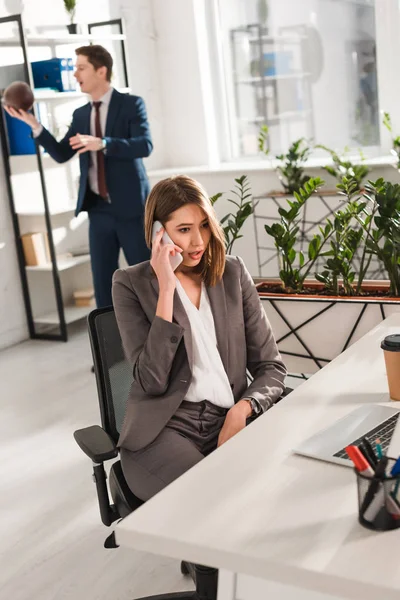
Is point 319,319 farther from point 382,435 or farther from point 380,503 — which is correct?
point 380,503

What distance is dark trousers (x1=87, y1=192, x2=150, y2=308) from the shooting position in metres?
4.58

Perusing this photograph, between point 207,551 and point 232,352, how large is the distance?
93 centimetres

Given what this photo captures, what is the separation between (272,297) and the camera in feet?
10.2

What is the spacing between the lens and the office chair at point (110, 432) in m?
1.94

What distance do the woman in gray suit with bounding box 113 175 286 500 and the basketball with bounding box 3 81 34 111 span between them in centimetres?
269

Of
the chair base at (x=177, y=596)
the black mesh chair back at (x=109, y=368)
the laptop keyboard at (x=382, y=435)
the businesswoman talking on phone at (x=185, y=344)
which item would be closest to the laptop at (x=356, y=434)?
the laptop keyboard at (x=382, y=435)

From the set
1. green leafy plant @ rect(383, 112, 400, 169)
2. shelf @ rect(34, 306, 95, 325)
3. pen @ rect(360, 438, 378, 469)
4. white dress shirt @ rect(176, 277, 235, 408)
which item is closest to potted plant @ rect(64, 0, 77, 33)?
shelf @ rect(34, 306, 95, 325)

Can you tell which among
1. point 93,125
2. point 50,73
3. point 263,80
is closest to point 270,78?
point 263,80

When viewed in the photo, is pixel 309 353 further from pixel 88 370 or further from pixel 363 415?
pixel 88 370

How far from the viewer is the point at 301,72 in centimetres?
605

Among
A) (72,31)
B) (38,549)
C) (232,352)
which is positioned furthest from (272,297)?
(72,31)

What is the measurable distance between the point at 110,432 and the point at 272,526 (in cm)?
96

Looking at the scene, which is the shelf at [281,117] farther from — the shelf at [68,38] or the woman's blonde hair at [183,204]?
the woman's blonde hair at [183,204]

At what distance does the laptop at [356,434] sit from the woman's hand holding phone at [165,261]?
1.88 ft
